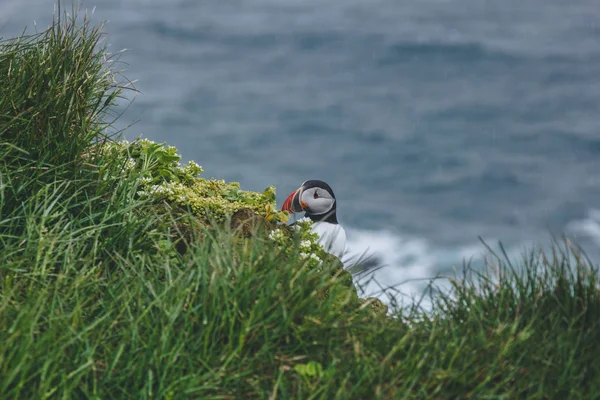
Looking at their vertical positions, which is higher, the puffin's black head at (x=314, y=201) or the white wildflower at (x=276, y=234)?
the puffin's black head at (x=314, y=201)

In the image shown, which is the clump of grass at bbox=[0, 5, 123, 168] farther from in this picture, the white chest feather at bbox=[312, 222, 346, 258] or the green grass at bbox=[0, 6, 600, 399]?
the white chest feather at bbox=[312, 222, 346, 258]

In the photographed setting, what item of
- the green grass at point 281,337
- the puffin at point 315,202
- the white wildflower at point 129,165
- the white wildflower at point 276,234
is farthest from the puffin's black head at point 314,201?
the green grass at point 281,337

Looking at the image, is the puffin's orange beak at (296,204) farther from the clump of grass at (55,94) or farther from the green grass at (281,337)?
the green grass at (281,337)

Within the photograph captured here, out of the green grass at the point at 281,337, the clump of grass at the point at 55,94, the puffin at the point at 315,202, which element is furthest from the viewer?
the puffin at the point at 315,202

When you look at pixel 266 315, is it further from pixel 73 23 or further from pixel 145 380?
pixel 73 23

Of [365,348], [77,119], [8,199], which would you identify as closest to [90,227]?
[8,199]

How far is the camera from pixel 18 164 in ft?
19.6

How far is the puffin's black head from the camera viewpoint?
322 inches

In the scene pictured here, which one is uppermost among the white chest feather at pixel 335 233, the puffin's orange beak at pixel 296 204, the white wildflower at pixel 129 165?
the puffin's orange beak at pixel 296 204

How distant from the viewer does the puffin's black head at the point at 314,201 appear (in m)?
8.17

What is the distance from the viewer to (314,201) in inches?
324

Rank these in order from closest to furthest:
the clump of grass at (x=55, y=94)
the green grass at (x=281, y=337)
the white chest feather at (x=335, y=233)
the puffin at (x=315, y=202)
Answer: the green grass at (x=281, y=337)
the clump of grass at (x=55, y=94)
the white chest feather at (x=335, y=233)
the puffin at (x=315, y=202)

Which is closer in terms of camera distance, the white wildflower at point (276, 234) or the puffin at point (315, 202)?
the white wildflower at point (276, 234)

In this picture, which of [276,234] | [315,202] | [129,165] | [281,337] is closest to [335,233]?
[315,202]
